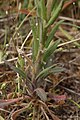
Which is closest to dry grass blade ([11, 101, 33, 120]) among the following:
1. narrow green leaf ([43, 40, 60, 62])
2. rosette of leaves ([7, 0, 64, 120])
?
rosette of leaves ([7, 0, 64, 120])

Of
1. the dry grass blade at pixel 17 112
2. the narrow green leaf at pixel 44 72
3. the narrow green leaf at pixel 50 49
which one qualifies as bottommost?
the dry grass blade at pixel 17 112

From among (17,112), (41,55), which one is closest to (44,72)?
(41,55)

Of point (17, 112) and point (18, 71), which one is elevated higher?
point (18, 71)

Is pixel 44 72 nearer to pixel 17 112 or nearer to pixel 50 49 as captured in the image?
pixel 50 49

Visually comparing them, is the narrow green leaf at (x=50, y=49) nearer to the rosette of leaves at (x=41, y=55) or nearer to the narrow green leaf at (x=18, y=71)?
the rosette of leaves at (x=41, y=55)

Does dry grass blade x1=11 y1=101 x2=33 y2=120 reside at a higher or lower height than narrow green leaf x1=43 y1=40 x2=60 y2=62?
lower

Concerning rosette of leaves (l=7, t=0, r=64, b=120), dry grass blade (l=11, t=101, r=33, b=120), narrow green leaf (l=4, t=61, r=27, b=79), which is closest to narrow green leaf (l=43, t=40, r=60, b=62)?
rosette of leaves (l=7, t=0, r=64, b=120)

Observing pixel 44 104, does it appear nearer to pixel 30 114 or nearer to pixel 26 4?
pixel 30 114

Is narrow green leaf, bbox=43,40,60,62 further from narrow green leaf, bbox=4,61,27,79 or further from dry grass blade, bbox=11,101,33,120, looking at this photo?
dry grass blade, bbox=11,101,33,120

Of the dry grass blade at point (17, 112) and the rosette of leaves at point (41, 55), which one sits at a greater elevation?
the rosette of leaves at point (41, 55)

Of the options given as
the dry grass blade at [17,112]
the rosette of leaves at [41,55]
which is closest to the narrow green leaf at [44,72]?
the rosette of leaves at [41,55]

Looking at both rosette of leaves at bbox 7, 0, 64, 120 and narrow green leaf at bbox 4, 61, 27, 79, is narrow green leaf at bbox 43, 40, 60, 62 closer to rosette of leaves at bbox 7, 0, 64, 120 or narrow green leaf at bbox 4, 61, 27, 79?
rosette of leaves at bbox 7, 0, 64, 120

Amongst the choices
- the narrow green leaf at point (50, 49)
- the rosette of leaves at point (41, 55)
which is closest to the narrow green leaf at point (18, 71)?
the rosette of leaves at point (41, 55)

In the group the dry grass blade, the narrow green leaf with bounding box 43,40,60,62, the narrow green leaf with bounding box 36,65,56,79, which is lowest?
the dry grass blade
